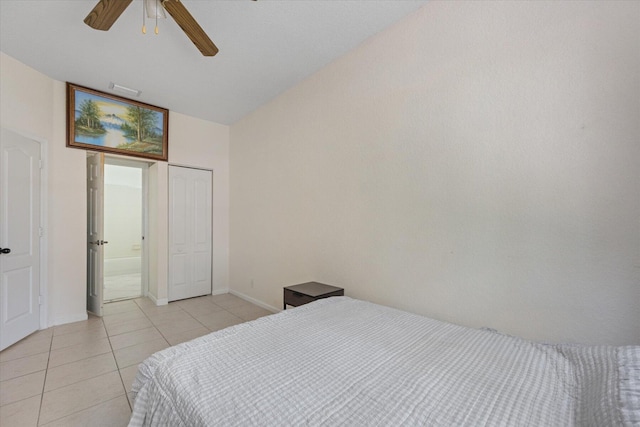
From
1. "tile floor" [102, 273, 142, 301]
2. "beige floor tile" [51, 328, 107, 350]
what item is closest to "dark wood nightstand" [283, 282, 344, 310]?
"beige floor tile" [51, 328, 107, 350]

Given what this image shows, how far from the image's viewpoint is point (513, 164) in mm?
1698

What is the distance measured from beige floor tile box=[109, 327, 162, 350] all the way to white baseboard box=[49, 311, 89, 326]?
0.91 metres

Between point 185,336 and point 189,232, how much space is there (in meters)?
1.88

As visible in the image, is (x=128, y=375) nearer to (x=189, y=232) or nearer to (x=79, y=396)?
(x=79, y=396)

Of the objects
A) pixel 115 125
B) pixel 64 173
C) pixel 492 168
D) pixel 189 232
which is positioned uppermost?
pixel 115 125

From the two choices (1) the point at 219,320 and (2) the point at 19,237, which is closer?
(2) the point at 19,237

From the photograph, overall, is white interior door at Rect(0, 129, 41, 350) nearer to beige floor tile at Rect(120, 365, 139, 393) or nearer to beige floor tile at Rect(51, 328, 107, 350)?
beige floor tile at Rect(51, 328, 107, 350)

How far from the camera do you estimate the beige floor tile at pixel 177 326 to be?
3.07m

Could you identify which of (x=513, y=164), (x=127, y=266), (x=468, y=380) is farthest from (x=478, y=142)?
(x=127, y=266)

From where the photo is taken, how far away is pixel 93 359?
95.9 inches

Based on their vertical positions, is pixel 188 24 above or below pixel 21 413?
above

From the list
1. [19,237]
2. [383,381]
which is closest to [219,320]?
[19,237]

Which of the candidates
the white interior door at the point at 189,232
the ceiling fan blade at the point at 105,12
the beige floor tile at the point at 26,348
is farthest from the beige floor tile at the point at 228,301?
the ceiling fan blade at the point at 105,12

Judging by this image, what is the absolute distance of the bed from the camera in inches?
35.4
